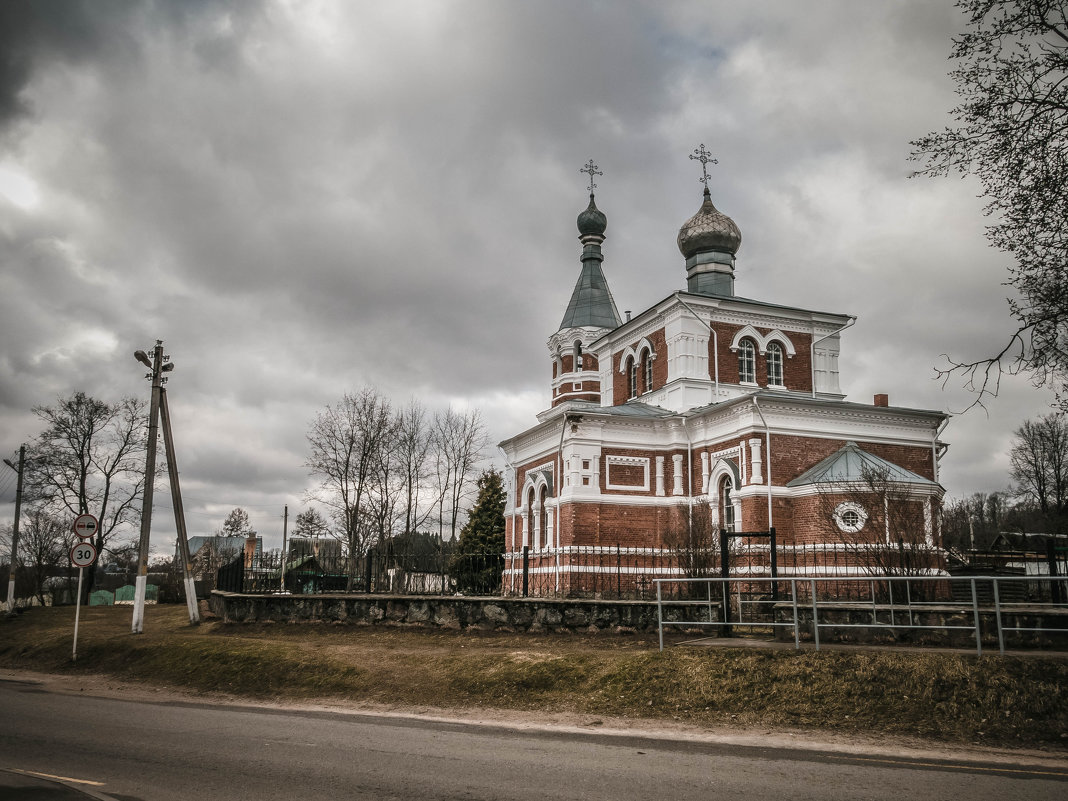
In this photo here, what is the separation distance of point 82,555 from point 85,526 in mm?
568

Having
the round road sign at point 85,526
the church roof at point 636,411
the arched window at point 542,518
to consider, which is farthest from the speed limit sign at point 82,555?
the arched window at point 542,518

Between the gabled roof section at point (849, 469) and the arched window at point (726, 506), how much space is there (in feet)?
6.84

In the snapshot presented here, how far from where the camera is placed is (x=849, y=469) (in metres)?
23.2

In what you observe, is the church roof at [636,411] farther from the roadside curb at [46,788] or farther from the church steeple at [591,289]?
the roadside curb at [46,788]

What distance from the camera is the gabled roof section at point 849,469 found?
22125 millimetres

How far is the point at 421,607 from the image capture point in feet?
52.9

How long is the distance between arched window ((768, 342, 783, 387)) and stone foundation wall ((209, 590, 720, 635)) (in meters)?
16.6

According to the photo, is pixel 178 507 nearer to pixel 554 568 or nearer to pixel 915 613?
pixel 554 568

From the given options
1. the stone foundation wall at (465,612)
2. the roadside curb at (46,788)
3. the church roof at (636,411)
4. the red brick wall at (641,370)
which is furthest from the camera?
the red brick wall at (641,370)

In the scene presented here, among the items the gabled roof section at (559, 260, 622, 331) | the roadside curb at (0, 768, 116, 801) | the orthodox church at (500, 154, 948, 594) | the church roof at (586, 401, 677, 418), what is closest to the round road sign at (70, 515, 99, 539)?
the orthodox church at (500, 154, 948, 594)

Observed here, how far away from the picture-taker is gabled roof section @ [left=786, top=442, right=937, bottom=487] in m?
22.1

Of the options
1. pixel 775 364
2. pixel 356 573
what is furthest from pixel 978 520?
pixel 356 573

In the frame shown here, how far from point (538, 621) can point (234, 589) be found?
9.48 m

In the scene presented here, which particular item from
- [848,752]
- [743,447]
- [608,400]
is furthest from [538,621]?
[608,400]
